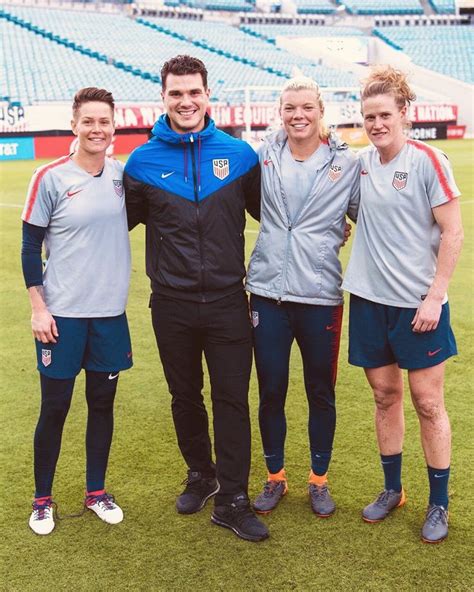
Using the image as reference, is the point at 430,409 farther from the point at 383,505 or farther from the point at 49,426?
the point at 49,426

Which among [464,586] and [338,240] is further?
[338,240]

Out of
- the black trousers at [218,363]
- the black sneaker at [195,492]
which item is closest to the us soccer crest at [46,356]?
the black trousers at [218,363]

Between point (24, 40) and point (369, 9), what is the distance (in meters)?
23.8

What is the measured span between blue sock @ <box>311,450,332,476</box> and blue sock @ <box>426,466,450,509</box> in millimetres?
488

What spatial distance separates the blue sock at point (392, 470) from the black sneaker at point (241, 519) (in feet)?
2.05

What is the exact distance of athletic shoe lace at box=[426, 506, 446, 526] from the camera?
322cm

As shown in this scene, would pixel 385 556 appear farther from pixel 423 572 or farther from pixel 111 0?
pixel 111 0

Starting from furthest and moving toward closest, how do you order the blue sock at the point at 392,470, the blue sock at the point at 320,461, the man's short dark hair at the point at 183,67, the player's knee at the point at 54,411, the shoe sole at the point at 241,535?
the blue sock at the point at 320,461, the blue sock at the point at 392,470, the player's knee at the point at 54,411, the shoe sole at the point at 241,535, the man's short dark hair at the point at 183,67

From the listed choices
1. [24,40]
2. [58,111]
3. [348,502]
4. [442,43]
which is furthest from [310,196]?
[442,43]

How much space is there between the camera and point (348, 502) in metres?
3.54

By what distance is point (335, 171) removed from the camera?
10.5 feet

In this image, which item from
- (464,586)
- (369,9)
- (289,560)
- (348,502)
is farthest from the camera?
(369,9)

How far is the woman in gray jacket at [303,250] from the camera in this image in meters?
3.19

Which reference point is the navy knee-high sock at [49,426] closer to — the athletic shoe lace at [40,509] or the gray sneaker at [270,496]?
the athletic shoe lace at [40,509]
